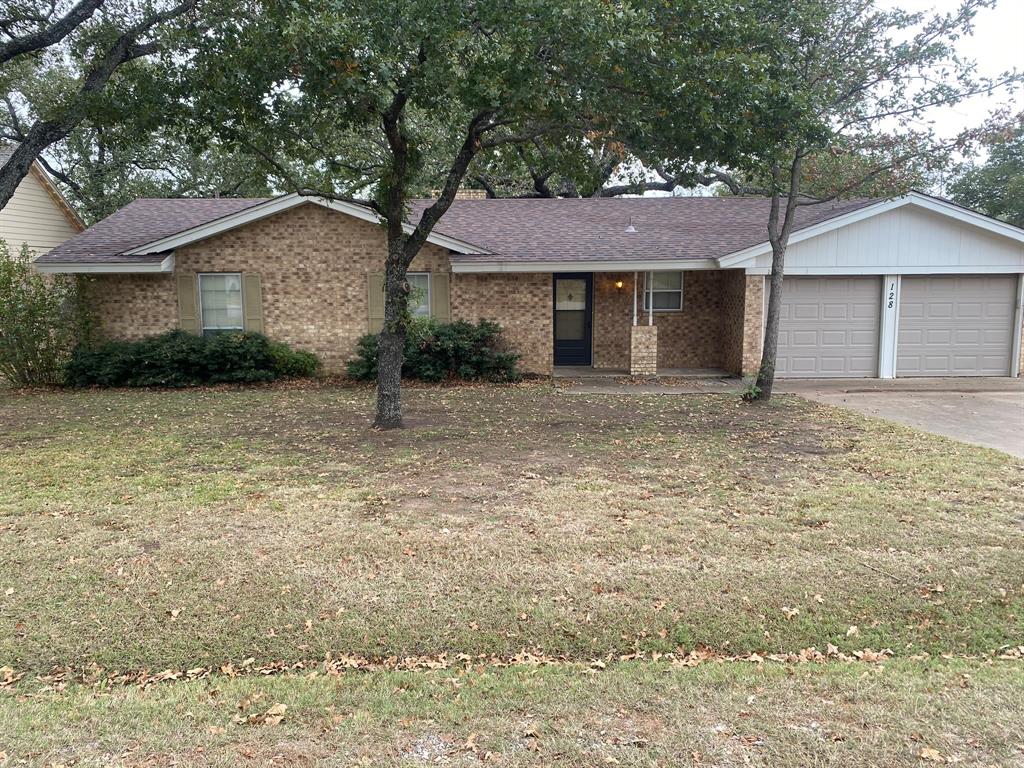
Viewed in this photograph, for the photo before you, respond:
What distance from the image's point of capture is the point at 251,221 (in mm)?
14500

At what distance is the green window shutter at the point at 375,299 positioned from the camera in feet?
49.1

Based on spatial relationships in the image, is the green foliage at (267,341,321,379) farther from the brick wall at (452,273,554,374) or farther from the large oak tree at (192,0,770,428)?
the large oak tree at (192,0,770,428)

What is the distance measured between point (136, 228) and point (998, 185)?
28.8 metres

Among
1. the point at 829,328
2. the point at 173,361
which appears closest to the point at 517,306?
the point at 829,328

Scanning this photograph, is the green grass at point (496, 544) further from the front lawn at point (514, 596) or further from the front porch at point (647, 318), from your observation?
the front porch at point (647, 318)

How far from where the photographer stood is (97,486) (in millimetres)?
6953

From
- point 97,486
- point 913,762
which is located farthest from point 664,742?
point 97,486

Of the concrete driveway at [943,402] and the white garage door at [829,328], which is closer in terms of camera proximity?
the concrete driveway at [943,402]

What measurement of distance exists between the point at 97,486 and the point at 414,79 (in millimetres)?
5175

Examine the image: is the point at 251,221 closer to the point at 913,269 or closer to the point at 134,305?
the point at 134,305

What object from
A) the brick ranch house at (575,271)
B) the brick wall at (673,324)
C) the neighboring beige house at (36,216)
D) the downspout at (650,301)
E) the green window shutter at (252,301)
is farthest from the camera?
the neighboring beige house at (36,216)

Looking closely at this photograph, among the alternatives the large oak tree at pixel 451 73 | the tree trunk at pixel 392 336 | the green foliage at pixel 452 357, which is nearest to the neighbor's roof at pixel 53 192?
the green foliage at pixel 452 357

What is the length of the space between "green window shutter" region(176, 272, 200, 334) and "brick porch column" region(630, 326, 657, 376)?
8.70 meters

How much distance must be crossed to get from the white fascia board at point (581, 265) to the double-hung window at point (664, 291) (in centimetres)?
135
